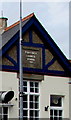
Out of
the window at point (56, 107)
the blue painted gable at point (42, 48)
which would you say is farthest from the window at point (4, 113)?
the window at point (56, 107)

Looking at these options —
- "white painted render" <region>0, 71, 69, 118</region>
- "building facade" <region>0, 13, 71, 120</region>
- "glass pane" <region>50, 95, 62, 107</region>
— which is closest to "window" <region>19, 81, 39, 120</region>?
"building facade" <region>0, 13, 71, 120</region>

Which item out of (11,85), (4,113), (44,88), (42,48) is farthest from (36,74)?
(4,113)

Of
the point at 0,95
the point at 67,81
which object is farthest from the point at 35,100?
the point at 0,95

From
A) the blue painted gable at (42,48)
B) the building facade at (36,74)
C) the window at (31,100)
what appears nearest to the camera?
the building facade at (36,74)

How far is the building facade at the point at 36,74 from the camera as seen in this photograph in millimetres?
20562

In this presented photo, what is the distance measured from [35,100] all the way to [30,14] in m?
4.87

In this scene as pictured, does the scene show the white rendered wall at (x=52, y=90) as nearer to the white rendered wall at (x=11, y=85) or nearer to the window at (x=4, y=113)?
the white rendered wall at (x=11, y=85)

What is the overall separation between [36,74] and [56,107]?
2.30 m

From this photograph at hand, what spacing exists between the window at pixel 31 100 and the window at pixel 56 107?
0.94m

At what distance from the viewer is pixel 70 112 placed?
2295cm

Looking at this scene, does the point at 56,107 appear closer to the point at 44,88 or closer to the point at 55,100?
the point at 55,100

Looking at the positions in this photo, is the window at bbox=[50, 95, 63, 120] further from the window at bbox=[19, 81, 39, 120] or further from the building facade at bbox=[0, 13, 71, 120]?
the window at bbox=[19, 81, 39, 120]

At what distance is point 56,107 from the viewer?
73.0ft

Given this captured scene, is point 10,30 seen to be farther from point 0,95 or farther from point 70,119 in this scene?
point 0,95
